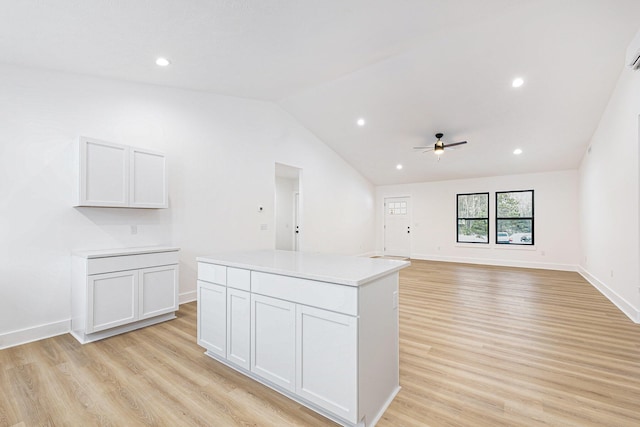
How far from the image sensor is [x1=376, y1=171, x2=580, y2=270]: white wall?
702 centimetres

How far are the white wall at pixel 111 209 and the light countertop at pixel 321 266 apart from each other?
6.25ft

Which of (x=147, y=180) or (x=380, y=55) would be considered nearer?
(x=147, y=180)

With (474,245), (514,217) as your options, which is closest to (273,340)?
(474,245)

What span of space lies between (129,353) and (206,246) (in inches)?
79.9

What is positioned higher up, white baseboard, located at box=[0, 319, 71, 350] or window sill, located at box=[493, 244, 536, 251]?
window sill, located at box=[493, 244, 536, 251]

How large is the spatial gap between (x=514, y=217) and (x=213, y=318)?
7998 mm

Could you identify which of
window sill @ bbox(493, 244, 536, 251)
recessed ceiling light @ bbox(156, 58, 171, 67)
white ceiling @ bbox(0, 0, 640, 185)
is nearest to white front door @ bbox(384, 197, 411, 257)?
window sill @ bbox(493, 244, 536, 251)

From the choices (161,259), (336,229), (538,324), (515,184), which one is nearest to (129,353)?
(161,259)

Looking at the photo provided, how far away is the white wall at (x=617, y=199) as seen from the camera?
343 centimetres

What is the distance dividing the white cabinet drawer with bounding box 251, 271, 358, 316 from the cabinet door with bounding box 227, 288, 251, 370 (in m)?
0.17

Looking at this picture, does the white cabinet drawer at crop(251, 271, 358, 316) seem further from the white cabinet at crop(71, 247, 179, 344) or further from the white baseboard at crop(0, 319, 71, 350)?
the white baseboard at crop(0, 319, 71, 350)

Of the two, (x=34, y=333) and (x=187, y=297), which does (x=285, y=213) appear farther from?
(x=34, y=333)

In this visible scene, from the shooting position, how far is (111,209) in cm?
354

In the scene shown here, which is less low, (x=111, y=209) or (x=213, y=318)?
(x=111, y=209)
